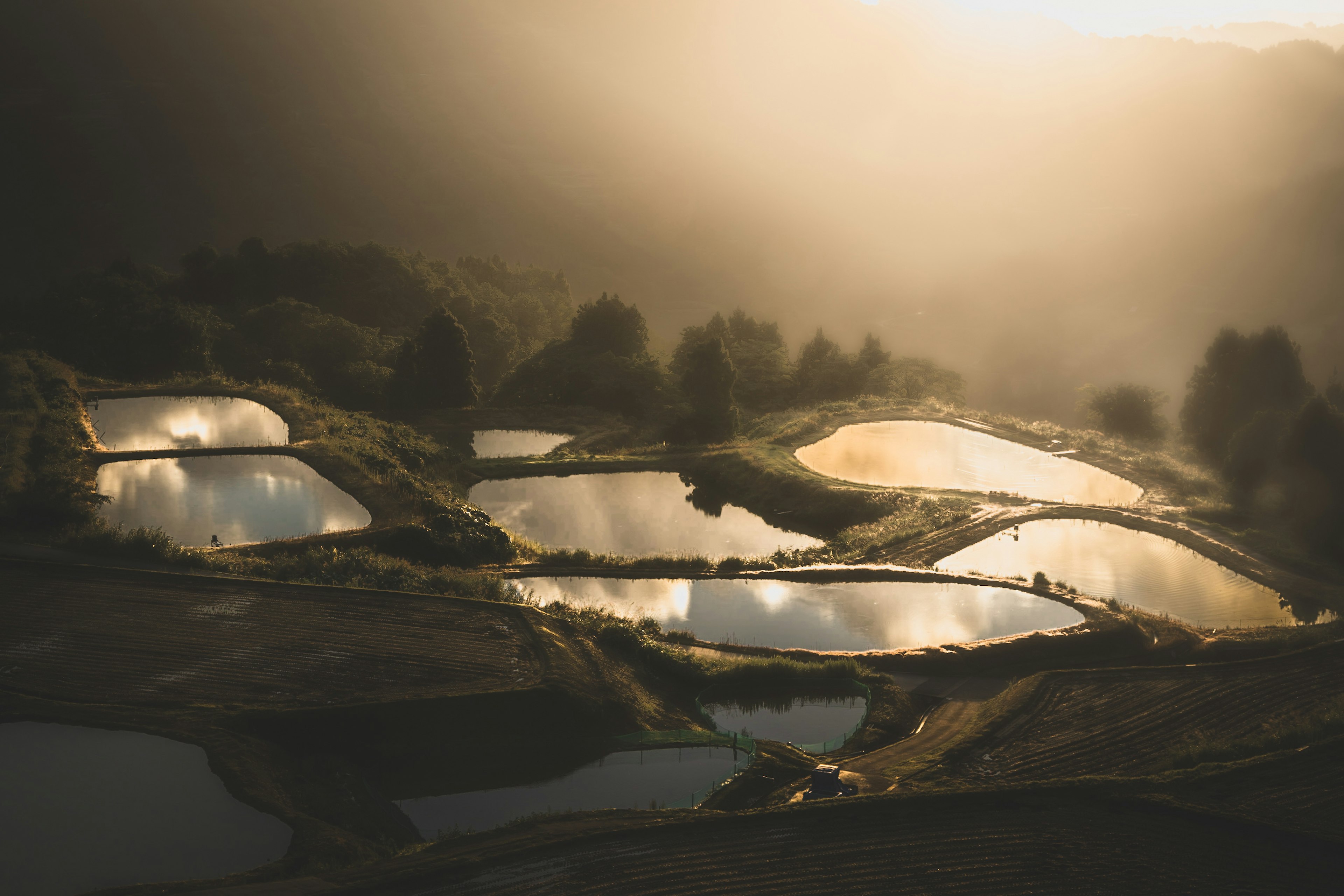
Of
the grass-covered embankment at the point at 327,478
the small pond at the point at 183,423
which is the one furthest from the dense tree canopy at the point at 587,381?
the small pond at the point at 183,423

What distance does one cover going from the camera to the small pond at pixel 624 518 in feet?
86.5

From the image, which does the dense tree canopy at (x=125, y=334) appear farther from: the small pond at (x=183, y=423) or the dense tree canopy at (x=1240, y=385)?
the dense tree canopy at (x=1240, y=385)

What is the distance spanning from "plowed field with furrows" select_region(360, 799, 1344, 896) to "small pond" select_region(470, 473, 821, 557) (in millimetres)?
14668

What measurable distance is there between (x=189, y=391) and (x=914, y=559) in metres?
31.1

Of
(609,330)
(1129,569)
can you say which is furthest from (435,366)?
(1129,569)

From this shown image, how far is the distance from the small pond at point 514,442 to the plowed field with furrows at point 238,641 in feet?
63.4

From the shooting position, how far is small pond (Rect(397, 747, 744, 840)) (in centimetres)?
1148

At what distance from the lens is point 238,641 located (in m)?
14.7

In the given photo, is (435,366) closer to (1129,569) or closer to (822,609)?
(822,609)

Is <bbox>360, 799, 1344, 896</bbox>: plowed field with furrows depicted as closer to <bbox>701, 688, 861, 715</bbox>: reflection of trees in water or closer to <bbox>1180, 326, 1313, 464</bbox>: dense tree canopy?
<bbox>701, 688, 861, 715</bbox>: reflection of trees in water

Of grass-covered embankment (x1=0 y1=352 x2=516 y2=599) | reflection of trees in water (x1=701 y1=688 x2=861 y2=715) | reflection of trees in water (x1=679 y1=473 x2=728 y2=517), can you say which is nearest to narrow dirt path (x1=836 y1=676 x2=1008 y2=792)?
reflection of trees in water (x1=701 y1=688 x2=861 y2=715)

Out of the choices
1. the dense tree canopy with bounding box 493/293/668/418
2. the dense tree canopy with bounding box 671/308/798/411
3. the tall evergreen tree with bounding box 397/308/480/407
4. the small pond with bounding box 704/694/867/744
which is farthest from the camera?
the dense tree canopy with bounding box 671/308/798/411

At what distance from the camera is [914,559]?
24.4m

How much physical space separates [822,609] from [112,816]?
48.5ft
